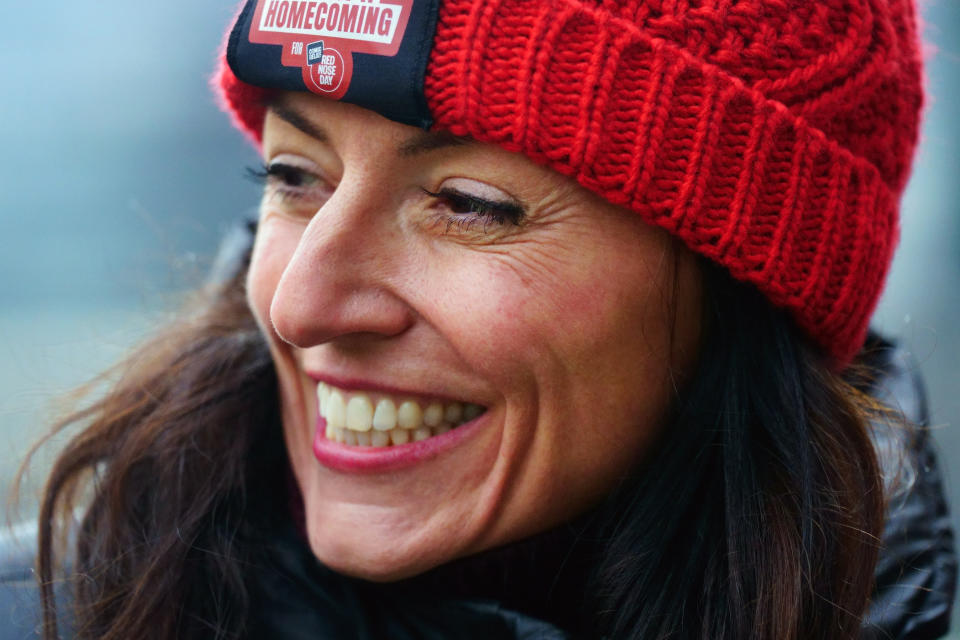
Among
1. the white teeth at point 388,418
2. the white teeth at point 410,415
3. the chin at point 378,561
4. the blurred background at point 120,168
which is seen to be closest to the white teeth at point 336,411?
the white teeth at point 388,418

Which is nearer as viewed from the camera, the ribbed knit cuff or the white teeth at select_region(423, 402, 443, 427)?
the ribbed knit cuff

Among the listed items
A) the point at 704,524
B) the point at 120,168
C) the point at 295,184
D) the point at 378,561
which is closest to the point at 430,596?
the point at 378,561

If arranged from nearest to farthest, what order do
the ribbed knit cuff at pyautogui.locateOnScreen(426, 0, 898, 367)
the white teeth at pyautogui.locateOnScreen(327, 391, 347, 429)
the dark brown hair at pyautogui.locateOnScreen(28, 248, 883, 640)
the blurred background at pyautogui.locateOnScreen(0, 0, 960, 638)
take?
the ribbed knit cuff at pyautogui.locateOnScreen(426, 0, 898, 367)
the dark brown hair at pyautogui.locateOnScreen(28, 248, 883, 640)
the white teeth at pyautogui.locateOnScreen(327, 391, 347, 429)
the blurred background at pyautogui.locateOnScreen(0, 0, 960, 638)

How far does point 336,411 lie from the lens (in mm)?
1743

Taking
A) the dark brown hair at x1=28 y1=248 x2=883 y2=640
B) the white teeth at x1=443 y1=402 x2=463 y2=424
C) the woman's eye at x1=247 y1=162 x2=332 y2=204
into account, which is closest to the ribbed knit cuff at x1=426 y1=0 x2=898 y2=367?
the dark brown hair at x1=28 y1=248 x2=883 y2=640

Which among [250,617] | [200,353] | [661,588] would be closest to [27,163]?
[200,353]

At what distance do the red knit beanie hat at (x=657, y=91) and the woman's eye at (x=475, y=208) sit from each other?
0.33ft

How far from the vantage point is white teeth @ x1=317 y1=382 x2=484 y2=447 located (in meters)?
1.68

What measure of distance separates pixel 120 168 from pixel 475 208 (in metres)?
6.04

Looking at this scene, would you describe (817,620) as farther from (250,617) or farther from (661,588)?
(250,617)

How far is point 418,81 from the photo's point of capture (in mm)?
1490

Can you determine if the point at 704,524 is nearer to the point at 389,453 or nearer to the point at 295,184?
the point at 389,453

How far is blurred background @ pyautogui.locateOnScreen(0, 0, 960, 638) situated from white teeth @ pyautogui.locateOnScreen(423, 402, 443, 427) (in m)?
4.12

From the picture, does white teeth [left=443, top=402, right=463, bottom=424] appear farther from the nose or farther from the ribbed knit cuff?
the ribbed knit cuff
